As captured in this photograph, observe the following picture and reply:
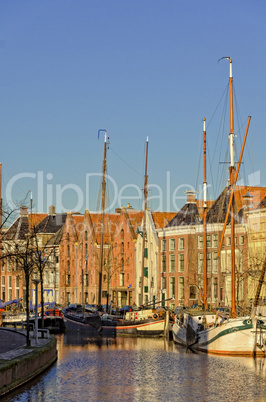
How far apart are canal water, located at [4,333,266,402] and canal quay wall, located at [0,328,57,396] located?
0.46 metres

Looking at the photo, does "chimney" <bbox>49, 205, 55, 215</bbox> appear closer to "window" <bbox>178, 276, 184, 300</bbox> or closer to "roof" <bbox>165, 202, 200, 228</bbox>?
"roof" <bbox>165, 202, 200, 228</bbox>

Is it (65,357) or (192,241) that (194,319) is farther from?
(192,241)

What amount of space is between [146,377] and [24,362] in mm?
9160

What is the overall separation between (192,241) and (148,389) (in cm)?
6136

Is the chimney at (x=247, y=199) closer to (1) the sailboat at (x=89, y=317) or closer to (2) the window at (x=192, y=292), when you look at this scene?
(2) the window at (x=192, y=292)

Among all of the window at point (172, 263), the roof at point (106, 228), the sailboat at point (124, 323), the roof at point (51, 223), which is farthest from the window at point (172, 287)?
the roof at point (51, 223)

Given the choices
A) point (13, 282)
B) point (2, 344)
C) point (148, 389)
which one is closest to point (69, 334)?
point (2, 344)

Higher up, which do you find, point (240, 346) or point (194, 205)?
point (194, 205)

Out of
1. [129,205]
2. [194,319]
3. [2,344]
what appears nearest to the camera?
[2,344]

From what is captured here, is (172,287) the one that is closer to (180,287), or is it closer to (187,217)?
Answer: (180,287)

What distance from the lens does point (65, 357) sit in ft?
181

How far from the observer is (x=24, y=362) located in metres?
37.5

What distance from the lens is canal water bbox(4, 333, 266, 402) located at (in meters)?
37.2

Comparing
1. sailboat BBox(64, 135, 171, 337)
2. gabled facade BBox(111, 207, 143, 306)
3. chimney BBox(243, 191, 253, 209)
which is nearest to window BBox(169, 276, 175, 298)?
gabled facade BBox(111, 207, 143, 306)
